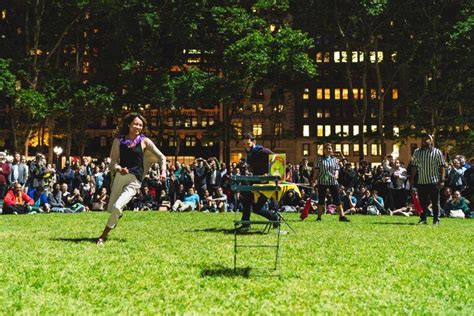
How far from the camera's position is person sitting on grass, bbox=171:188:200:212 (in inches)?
1048

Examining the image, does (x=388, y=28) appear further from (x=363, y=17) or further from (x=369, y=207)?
(x=369, y=207)

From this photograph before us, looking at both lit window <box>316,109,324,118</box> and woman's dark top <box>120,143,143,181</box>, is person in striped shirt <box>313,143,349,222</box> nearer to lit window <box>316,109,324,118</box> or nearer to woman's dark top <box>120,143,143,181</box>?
woman's dark top <box>120,143,143,181</box>

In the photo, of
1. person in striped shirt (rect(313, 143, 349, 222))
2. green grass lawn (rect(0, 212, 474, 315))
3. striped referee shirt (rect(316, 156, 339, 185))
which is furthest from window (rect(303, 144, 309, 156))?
green grass lawn (rect(0, 212, 474, 315))

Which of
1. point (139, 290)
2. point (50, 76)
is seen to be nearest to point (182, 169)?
point (50, 76)

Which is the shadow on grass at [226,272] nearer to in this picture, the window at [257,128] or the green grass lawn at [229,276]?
the green grass lawn at [229,276]

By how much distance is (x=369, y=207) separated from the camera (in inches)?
1019

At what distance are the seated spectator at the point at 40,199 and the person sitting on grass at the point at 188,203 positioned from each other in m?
5.34

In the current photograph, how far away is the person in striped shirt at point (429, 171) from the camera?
17.4 m

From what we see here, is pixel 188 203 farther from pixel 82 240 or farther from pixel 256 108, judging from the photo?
pixel 256 108

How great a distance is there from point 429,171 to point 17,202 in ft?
51.9

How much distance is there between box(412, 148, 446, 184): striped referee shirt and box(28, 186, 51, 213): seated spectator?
50.9ft

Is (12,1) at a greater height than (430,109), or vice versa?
(12,1)

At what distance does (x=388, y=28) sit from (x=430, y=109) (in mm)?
6448

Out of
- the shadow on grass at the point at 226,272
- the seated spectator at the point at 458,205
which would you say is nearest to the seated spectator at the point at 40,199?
the seated spectator at the point at 458,205
